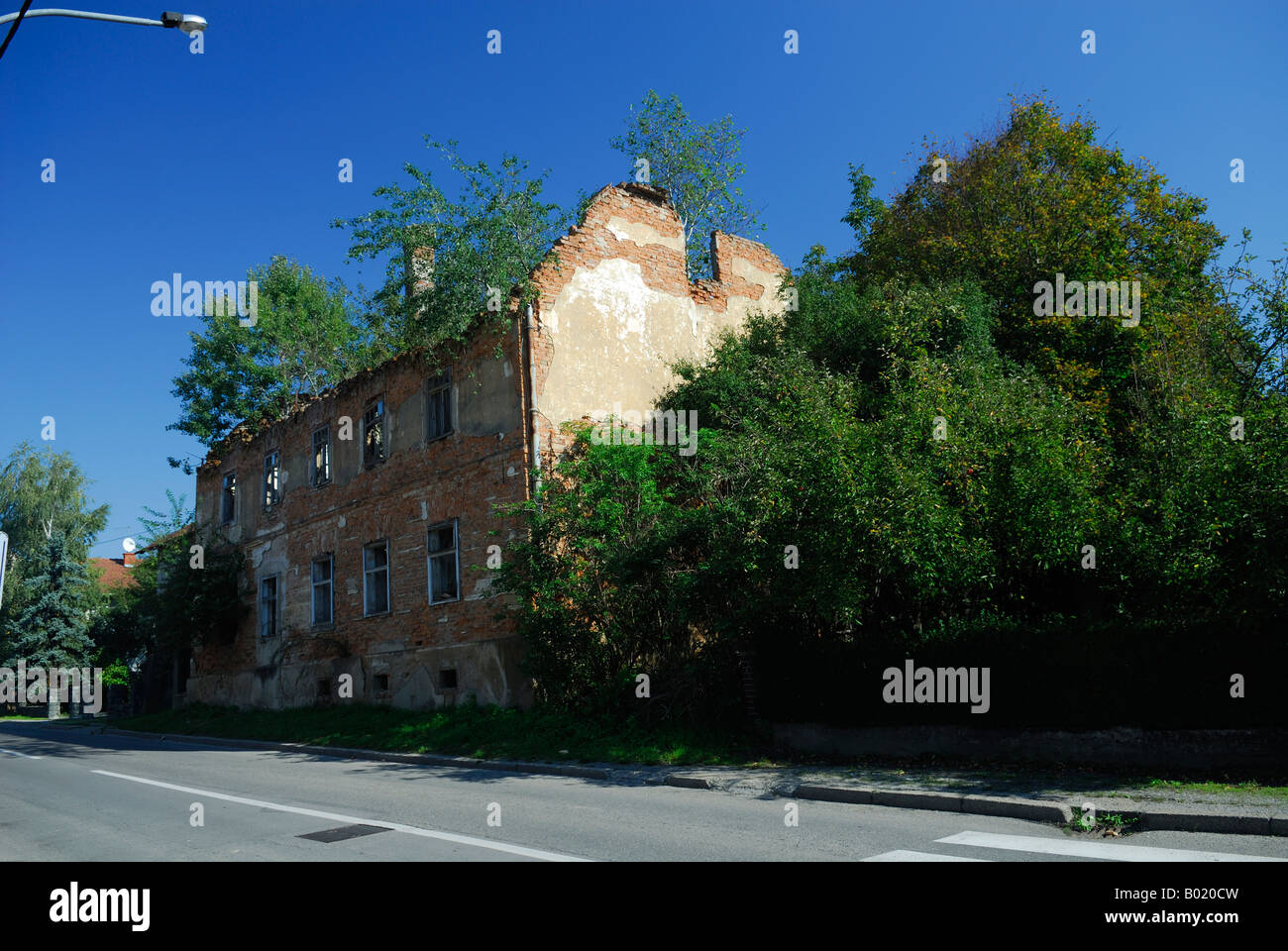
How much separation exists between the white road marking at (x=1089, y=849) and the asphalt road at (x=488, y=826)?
0.06 ft

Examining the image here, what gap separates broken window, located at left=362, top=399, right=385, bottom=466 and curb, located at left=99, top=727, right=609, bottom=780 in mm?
6735

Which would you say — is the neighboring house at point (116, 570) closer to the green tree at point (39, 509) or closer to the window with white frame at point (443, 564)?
the green tree at point (39, 509)

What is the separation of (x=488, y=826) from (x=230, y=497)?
77.9ft

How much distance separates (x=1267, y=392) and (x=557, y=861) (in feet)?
34.0

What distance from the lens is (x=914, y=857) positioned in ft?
22.6

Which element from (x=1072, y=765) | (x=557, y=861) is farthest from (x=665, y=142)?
(x=557, y=861)

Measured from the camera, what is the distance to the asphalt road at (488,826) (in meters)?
7.17

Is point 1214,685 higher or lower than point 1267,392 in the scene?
lower

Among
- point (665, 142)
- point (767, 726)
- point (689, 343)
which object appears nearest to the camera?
point (767, 726)

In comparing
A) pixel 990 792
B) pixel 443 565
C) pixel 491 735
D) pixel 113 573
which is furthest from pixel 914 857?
pixel 113 573

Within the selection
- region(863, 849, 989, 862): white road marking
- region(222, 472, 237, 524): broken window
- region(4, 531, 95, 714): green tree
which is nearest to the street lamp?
region(863, 849, 989, 862): white road marking
